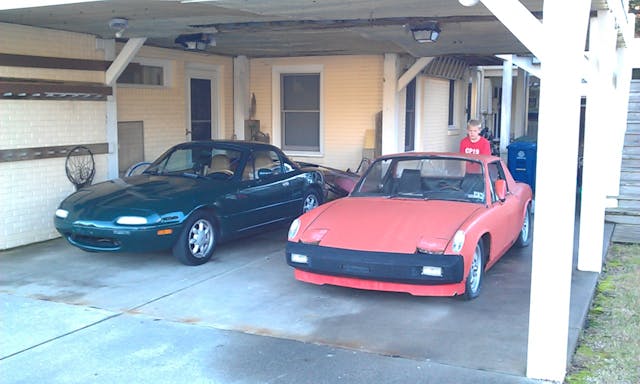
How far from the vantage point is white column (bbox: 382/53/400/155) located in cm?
1234

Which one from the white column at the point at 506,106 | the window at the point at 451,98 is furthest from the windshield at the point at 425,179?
the window at the point at 451,98

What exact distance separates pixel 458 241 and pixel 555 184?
156 centimetres

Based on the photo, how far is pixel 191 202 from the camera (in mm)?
7277

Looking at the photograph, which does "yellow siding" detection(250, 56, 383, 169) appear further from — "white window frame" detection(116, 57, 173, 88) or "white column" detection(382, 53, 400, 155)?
"white window frame" detection(116, 57, 173, 88)

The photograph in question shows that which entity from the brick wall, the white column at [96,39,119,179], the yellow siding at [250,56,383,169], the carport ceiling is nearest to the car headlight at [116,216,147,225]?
the carport ceiling

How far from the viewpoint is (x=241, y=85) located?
13.5 metres

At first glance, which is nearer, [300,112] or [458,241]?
[458,241]

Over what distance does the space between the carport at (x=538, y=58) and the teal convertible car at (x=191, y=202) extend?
5.80ft

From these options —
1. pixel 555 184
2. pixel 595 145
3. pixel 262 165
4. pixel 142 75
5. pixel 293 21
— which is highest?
pixel 293 21

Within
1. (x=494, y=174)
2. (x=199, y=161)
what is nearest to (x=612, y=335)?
(x=494, y=174)

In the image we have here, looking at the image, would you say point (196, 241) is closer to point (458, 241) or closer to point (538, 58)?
point (458, 241)

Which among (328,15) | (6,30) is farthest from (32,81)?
(328,15)

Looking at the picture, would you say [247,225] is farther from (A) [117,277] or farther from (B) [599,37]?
(B) [599,37]

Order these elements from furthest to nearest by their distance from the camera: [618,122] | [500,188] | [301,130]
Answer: [301,130] < [618,122] < [500,188]
